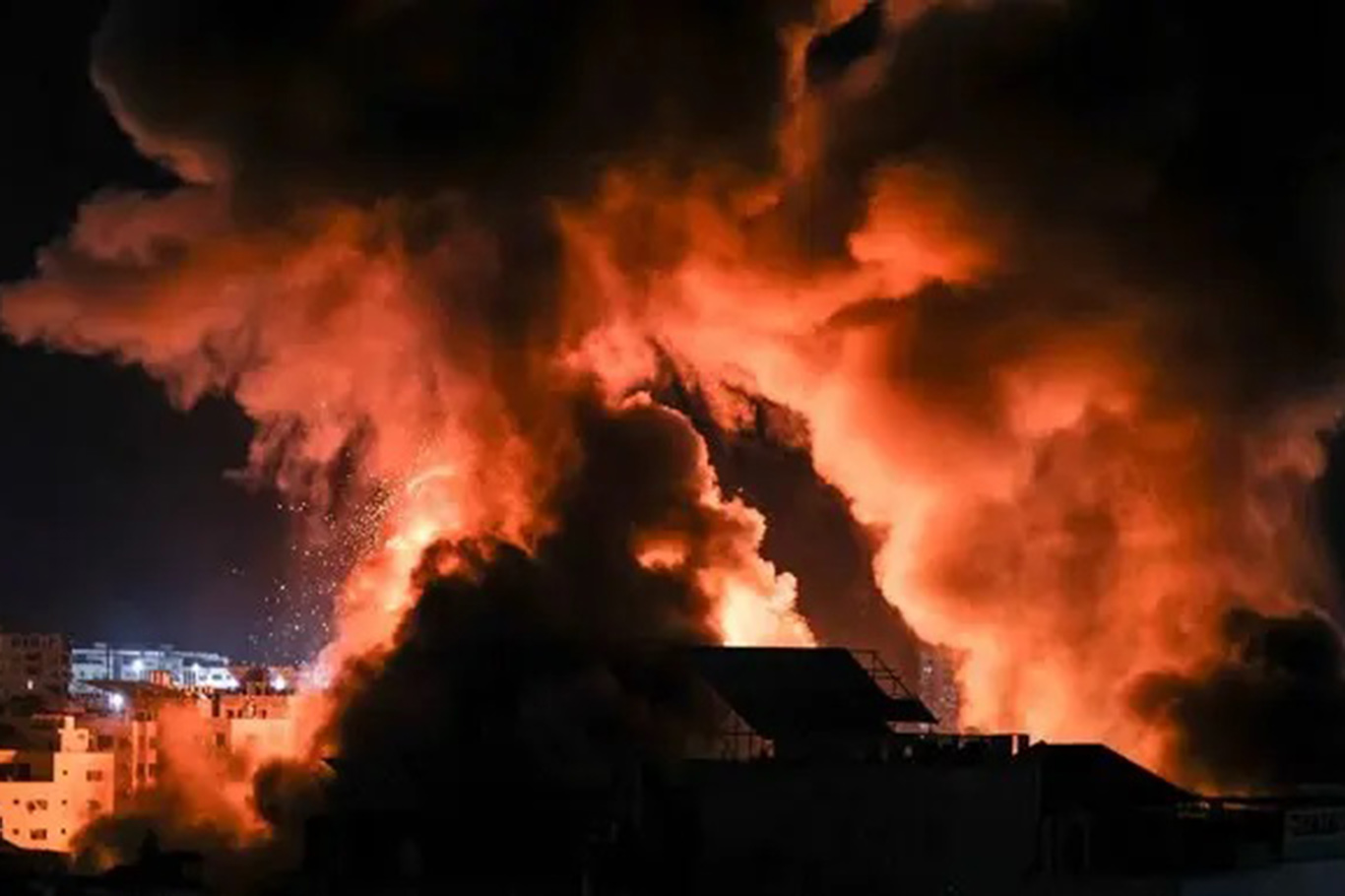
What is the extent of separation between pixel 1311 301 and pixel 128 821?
2397cm

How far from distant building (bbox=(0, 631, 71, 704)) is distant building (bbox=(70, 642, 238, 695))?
0.71m

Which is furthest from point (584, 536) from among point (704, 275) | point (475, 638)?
point (704, 275)

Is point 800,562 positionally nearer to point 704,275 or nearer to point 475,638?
point 704,275

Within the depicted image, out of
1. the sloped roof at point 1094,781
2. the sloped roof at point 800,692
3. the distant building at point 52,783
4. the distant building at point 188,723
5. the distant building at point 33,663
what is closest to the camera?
the sloped roof at point 1094,781

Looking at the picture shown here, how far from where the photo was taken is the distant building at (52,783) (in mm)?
62491

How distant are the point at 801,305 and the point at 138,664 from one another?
230ft

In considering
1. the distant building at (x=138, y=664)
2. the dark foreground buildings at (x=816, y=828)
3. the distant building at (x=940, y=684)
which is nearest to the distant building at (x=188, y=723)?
the distant building at (x=940, y=684)

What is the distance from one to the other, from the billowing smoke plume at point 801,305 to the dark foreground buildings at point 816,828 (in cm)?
450

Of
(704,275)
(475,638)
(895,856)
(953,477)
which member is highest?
(704,275)

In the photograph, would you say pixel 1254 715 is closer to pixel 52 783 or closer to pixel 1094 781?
pixel 1094 781

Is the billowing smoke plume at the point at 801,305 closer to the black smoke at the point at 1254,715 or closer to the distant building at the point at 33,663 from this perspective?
the black smoke at the point at 1254,715

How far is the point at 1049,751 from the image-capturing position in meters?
40.2

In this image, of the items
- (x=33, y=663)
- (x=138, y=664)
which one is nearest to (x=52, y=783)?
(x=33, y=663)

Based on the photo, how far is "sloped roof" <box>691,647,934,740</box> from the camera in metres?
39.6
